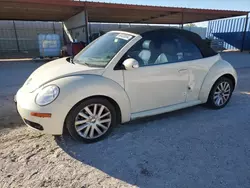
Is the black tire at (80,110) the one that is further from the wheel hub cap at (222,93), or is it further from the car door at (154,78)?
the wheel hub cap at (222,93)

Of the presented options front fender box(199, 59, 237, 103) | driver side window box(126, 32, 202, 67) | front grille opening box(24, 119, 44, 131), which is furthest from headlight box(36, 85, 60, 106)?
front fender box(199, 59, 237, 103)

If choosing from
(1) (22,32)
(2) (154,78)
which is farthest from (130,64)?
(1) (22,32)

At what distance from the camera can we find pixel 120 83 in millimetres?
2939

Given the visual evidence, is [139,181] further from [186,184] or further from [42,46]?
[42,46]

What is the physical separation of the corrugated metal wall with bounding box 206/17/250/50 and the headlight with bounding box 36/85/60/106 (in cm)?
2163

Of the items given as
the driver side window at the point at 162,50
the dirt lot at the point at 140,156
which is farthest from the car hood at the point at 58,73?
the dirt lot at the point at 140,156

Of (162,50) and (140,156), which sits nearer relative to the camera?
(140,156)

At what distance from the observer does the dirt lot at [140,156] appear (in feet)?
7.19

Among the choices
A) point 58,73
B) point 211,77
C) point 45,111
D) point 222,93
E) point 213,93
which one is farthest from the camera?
point 222,93

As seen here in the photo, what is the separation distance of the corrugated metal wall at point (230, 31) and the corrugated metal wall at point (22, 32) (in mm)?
17242

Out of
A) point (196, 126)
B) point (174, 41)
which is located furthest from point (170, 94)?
point (174, 41)

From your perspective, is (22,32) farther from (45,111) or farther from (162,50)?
(45,111)

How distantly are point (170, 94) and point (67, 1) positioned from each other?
9857mm

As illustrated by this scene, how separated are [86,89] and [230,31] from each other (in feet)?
74.6
